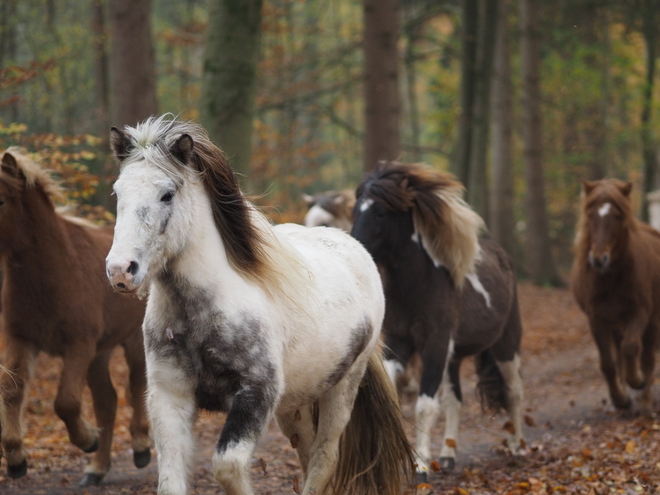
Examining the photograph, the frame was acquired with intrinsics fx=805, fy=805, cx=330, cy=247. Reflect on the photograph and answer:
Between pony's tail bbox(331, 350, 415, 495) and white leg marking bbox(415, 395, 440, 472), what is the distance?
95 cm

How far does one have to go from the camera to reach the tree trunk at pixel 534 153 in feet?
70.0

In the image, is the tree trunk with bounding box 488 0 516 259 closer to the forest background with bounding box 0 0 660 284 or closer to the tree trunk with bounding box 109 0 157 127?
the forest background with bounding box 0 0 660 284

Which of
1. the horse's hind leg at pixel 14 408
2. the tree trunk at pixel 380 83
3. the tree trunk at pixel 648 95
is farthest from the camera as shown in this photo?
the tree trunk at pixel 648 95

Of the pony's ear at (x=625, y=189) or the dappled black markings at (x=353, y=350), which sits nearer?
the dappled black markings at (x=353, y=350)

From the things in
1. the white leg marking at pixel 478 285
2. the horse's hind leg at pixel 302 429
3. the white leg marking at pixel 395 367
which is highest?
the white leg marking at pixel 478 285

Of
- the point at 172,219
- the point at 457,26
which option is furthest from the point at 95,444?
the point at 457,26

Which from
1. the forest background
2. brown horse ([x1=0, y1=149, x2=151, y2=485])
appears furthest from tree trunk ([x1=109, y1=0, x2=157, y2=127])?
brown horse ([x1=0, y1=149, x2=151, y2=485])

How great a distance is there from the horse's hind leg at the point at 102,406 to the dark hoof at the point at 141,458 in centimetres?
25

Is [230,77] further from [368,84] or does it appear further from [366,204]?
[366,204]

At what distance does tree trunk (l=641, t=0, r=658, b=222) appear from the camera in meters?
20.6

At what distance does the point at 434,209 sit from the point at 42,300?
3.34 meters

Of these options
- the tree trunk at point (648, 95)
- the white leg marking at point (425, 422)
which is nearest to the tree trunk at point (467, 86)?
the tree trunk at point (648, 95)

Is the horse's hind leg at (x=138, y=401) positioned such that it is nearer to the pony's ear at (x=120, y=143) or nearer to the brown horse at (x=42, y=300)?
the brown horse at (x=42, y=300)

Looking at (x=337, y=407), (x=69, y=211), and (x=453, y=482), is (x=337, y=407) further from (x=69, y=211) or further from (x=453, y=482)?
(x=69, y=211)
